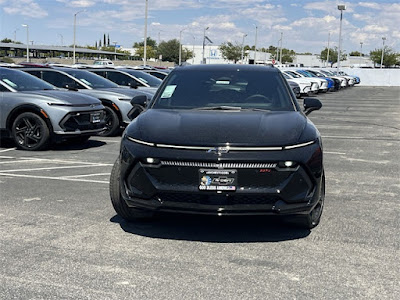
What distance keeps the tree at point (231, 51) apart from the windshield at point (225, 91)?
124815 mm

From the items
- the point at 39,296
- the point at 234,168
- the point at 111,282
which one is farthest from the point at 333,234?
the point at 39,296

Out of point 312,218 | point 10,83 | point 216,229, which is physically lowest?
point 216,229

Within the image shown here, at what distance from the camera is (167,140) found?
470 cm

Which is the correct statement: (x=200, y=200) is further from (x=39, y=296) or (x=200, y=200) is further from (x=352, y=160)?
(x=352, y=160)

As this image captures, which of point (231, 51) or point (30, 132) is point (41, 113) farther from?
point (231, 51)

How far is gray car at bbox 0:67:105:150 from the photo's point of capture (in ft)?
33.1

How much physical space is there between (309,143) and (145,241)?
1597 millimetres

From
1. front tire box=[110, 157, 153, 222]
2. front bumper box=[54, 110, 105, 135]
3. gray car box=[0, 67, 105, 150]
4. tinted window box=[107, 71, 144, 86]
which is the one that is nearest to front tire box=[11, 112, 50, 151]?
gray car box=[0, 67, 105, 150]

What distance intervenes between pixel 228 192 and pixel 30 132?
6.61 m

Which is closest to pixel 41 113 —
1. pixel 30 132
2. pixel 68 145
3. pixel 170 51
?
pixel 30 132

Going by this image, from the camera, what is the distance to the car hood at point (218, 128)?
468 cm

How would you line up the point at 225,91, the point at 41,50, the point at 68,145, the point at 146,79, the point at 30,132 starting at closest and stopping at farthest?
the point at 225,91 → the point at 30,132 → the point at 68,145 → the point at 146,79 → the point at 41,50

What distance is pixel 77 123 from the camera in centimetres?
1029

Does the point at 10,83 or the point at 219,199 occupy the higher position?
the point at 10,83
